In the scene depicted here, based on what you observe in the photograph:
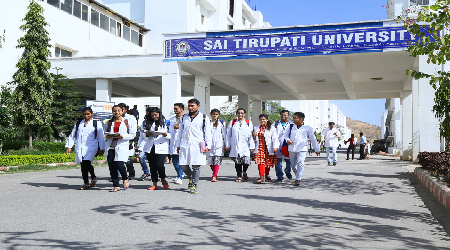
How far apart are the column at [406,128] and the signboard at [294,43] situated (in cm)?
675

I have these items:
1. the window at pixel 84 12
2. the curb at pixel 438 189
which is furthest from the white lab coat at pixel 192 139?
the window at pixel 84 12

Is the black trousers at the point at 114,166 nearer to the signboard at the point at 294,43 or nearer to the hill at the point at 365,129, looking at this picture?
the signboard at the point at 294,43

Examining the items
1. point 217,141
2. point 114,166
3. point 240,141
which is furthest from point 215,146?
point 114,166

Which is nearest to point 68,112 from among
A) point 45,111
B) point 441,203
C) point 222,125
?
point 45,111

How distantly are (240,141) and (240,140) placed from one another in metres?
0.03

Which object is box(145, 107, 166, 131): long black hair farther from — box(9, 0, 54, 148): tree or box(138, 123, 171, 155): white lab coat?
box(9, 0, 54, 148): tree

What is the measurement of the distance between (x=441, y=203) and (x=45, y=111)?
672 inches

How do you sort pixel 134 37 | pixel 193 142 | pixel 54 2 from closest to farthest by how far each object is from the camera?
pixel 193 142 < pixel 54 2 < pixel 134 37

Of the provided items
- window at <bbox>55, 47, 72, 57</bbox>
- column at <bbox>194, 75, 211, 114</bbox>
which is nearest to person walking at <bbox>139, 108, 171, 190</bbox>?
column at <bbox>194, 75, 211, 114</bbox>

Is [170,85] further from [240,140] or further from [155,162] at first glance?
[155,162]

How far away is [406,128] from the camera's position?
2208 cm

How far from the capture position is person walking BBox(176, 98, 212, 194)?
8.28 meters

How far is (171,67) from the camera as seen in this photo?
18.6m

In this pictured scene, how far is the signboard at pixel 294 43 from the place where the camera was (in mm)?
15758
